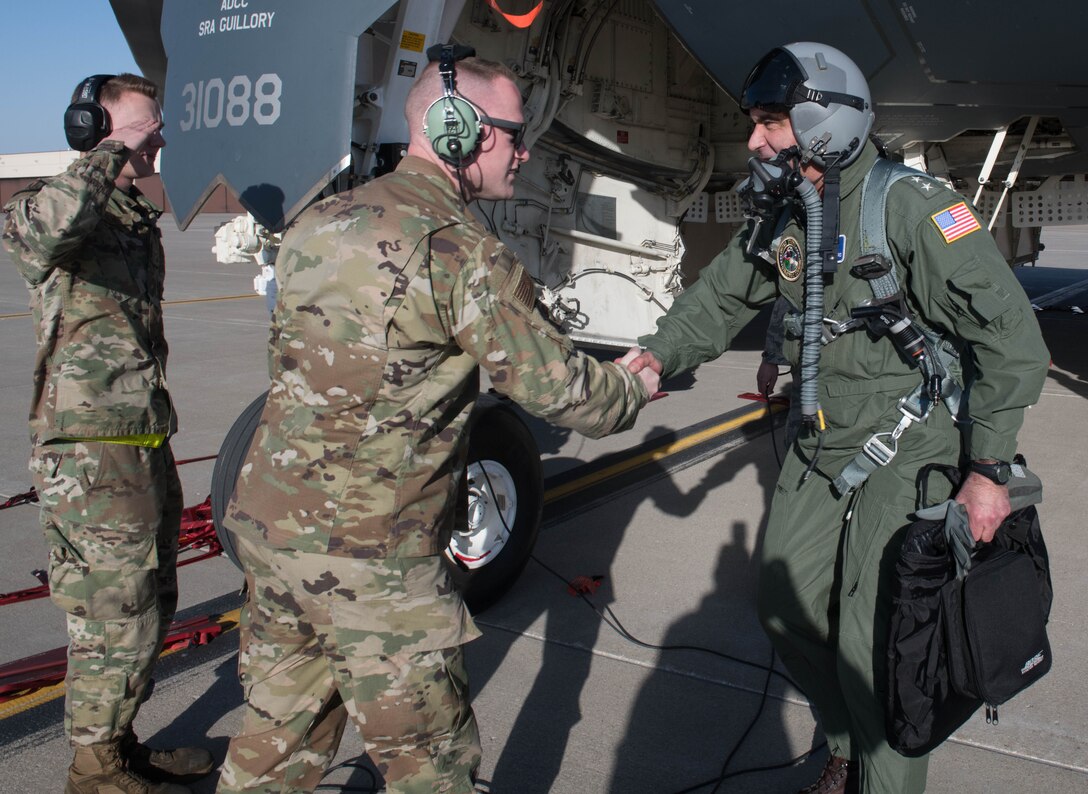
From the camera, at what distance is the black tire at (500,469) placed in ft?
12.8

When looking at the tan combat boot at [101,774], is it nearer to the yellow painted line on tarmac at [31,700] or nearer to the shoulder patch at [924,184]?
the yellow painted line on tarmac at [31,700]

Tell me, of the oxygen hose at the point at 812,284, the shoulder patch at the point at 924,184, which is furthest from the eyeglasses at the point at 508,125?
the shoulder patch at the point at 924,184

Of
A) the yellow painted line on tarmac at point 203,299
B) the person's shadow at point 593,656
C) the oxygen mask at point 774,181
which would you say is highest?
the oxygen mask at point 774,181

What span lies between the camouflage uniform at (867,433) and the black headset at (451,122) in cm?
103

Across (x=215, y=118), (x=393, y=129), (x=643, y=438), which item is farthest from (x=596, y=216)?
(x=215, y=118)

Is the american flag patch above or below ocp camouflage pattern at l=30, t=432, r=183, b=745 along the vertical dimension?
above

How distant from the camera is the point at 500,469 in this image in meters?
4.09

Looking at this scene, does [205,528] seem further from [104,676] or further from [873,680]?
[873,680]

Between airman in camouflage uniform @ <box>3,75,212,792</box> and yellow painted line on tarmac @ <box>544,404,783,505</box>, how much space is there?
9.00 ft

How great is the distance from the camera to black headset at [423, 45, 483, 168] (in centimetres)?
217

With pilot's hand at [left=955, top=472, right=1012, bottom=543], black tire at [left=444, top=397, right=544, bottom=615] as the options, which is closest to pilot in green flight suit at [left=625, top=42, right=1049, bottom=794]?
pilot's hand at [left=955, top=472, right=1012, bottom=543]

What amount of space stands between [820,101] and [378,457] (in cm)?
148

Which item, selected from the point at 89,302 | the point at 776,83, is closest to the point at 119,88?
the point at 89,302

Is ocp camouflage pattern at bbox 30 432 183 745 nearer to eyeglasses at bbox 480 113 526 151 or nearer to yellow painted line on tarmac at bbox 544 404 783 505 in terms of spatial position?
eyeglasses at bbox 480 113 526 151
